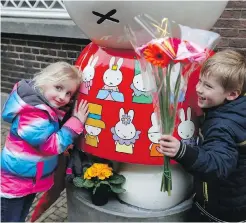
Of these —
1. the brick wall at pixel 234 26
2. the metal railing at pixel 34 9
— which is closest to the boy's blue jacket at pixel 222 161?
the brick wall at pixel 234 26

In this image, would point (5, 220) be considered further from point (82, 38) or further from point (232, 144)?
point (82, 38)

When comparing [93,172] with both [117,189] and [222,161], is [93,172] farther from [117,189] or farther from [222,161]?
[222,161]

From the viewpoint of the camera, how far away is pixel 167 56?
1896 millimetres

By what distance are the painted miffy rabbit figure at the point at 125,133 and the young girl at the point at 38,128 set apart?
0.24 metres

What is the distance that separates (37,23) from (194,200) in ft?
11.2

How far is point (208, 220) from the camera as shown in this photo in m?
2.46

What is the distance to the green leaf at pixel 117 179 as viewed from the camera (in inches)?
103

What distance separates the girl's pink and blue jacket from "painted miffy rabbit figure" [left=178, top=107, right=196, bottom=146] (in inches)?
24.0

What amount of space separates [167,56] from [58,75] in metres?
0.87

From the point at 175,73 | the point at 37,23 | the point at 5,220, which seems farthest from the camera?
the point at 37,23

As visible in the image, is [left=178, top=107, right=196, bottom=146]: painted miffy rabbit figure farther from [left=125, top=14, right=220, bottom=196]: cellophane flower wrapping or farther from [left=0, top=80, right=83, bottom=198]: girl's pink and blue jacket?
[left=0, top=80, right=83, bottom=198]: girl's pink and blue jacket

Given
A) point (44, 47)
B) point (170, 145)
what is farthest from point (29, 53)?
point (170, 145)

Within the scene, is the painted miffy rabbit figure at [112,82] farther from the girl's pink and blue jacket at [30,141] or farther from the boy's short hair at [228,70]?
the boy's short hair at [228,70]

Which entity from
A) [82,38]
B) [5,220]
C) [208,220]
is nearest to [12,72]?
[82,38]
